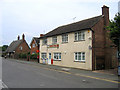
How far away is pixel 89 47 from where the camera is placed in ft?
58.6

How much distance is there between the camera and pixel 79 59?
19.5m

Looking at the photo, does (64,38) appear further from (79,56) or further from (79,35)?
(79,56)

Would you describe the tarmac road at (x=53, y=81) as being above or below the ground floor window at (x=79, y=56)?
below

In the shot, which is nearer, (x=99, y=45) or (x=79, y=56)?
(x=99, y=45)

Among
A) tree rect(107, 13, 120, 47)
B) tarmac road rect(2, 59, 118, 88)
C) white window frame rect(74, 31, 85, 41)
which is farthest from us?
white window frame rect(74, 31, 85, 41)

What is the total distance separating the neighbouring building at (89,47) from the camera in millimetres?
18125

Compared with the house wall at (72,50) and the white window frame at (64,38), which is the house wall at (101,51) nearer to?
the house wall at (72,50)

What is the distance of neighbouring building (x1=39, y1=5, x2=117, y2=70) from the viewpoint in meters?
18.1

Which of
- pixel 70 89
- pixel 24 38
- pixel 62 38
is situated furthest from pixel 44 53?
pixel 24 38

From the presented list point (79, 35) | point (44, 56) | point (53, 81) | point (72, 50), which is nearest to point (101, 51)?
point (79, 35)

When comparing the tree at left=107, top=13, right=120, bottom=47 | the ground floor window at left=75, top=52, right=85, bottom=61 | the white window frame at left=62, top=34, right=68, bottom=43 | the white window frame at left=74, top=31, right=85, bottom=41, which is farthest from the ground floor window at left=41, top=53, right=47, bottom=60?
the tree at left=107, top=13, right=120, bottom=47

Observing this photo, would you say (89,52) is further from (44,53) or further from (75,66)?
(44,53)

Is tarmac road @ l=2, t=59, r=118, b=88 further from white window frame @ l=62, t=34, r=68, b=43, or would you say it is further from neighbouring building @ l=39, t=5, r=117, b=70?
white window frame @ l=62, t=34, r=68, b=43

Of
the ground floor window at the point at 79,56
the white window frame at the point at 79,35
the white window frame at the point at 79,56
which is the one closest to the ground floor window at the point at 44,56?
the white window frame at the point at 79,56
